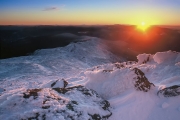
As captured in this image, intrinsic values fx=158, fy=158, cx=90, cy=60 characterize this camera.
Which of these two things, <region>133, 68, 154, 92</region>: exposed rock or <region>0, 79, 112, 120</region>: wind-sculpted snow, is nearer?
<region>0, 79, 112, 120</region>: wind-sculpted snow

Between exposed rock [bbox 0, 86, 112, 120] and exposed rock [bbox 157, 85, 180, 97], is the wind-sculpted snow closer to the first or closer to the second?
exposed rock [bbox 0, 86, 112, 120]

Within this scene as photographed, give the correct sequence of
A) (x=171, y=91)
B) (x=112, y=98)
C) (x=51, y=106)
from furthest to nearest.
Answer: (x=112, y=98)
(x=171, y=91)
(x=51, y=106)

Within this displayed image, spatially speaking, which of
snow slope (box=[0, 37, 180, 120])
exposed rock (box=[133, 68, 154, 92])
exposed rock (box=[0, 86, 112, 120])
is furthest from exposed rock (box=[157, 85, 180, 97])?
exposed rock (box=[0, 86, 112, 120])

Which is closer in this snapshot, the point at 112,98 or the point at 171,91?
the point at 171,91

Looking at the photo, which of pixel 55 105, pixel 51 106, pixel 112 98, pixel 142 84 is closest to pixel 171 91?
pixel 142 84

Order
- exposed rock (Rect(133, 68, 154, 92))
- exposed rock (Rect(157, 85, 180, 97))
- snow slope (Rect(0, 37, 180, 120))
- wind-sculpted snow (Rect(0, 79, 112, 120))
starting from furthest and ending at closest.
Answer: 1. exposed rock (Rect(133, 68, 154, 92))
2. exposed rock (Rect(157, 85, 180, 97))
3. snow slope (Rect(0, 37, 180, 120))
4. wind-sculpted snow (Rect(0, 79, 112, 120))

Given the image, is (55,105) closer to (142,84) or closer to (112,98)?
(112,98)

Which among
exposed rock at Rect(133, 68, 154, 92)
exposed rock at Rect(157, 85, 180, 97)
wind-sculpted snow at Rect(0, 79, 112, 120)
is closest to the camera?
wind-sculpted snow at Rect(0, 79, 112, 120)

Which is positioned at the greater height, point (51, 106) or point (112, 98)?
point (51, 106)

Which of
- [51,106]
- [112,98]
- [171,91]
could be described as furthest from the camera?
[112,98]
